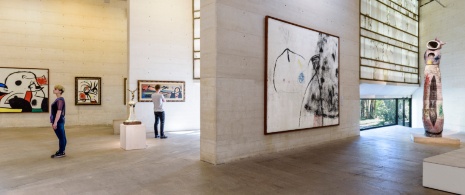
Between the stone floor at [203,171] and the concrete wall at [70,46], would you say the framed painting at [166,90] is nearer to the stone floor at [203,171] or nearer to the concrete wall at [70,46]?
the stone floor at [203,171]

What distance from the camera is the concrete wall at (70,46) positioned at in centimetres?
1173

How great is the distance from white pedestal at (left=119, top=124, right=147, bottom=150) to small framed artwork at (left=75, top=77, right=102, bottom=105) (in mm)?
6670

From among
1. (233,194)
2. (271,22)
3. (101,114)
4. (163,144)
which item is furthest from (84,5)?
(233,194)

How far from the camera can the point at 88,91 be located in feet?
42.2

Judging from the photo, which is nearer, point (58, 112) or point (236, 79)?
point (236, 79)

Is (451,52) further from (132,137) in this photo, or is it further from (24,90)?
(24,90)

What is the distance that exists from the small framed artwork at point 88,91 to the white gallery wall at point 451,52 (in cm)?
1464

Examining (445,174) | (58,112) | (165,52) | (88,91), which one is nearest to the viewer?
(445,174)

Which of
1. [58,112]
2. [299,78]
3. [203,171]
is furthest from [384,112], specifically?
[58,112]

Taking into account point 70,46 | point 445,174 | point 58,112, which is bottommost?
point 445,174

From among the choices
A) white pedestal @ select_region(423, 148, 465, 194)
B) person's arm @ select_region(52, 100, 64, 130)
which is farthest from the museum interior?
person's arm @ select_region(52, 100, 64, 130)

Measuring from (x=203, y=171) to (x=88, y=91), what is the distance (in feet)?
32.6

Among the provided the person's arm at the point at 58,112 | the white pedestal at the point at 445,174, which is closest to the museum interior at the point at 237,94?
the white pedestal at the point at 445,174

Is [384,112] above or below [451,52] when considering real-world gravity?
below
